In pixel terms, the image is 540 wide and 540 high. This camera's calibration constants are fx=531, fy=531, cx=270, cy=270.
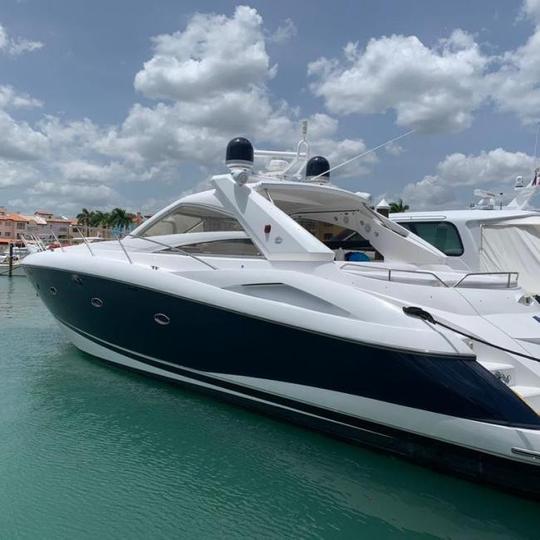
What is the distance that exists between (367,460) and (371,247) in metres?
3.64

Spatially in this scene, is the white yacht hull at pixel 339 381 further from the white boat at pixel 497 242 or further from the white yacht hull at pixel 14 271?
the white yacht hull at pixel 14 271

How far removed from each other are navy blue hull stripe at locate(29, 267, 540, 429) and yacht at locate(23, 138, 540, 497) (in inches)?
0.5

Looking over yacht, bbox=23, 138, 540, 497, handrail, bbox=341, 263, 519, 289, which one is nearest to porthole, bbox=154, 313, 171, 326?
yacht, bbox=23, 138, 540, 497

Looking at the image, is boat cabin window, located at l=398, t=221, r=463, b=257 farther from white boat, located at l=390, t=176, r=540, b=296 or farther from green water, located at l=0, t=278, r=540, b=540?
green water, located at l=0, t=278, r=540, b=540

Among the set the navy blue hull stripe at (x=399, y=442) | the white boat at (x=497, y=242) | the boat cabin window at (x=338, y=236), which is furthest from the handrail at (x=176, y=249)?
the white boat at (x=497, y=242)

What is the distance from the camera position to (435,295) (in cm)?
485

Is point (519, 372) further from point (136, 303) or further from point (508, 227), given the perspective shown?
point (508, 227)

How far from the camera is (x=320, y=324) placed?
4.50 m

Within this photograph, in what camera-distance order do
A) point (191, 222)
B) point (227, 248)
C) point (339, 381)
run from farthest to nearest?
point (191, 222) < point (227, 248) < point (339, 381)

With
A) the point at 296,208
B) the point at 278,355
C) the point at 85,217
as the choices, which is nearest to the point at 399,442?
the point at 278,355

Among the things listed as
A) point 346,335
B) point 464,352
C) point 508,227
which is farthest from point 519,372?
point 508,227

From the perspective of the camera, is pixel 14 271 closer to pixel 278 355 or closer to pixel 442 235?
pixel 442 235

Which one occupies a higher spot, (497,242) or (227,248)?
(497,242)

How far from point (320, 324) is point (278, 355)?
1.89 ft
